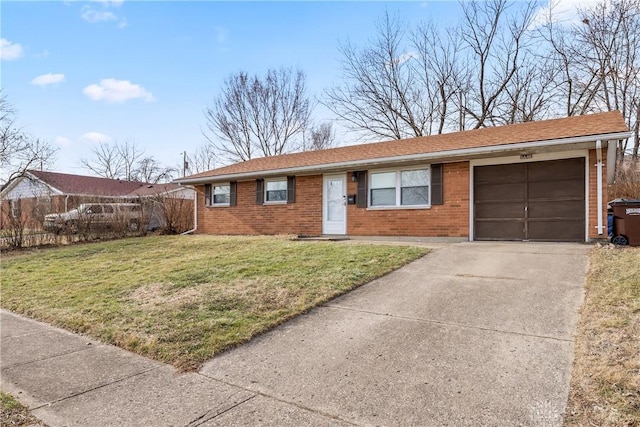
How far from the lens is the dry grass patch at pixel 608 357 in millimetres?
2334

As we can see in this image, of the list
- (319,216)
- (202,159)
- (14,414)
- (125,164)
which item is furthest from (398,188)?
(125,164)

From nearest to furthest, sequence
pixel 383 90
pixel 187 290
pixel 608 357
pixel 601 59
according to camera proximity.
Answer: pixel 608 357 < pixel 187 290 < pixel 601 59 < pixel 383 90

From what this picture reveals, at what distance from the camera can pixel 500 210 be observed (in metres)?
10.1

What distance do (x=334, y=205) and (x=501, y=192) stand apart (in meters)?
4.99

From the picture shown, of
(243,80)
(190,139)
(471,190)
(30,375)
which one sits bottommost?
(30,375)

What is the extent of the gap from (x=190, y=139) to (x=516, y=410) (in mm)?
34992

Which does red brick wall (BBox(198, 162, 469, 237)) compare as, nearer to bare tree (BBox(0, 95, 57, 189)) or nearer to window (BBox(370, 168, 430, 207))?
window (BBox(370, 168, 430, 207))

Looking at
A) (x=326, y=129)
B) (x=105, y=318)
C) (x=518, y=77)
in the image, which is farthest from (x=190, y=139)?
(x=105, y=318)

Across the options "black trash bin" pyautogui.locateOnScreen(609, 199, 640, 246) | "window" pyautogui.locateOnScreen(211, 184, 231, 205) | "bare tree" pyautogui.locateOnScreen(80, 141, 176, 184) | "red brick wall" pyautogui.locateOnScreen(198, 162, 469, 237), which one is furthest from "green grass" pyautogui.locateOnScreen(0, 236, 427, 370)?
"bare tree" pyautogui.locateOnScreen(80, 141, 176, 184)

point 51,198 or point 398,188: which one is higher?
point 398,188

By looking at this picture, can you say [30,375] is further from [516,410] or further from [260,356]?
[516,410]

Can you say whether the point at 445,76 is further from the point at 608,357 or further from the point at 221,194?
the point at 608,357

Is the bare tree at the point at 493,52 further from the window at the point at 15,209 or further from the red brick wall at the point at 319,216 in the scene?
the window at the point at 15,209

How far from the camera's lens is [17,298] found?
6477 millimetres
